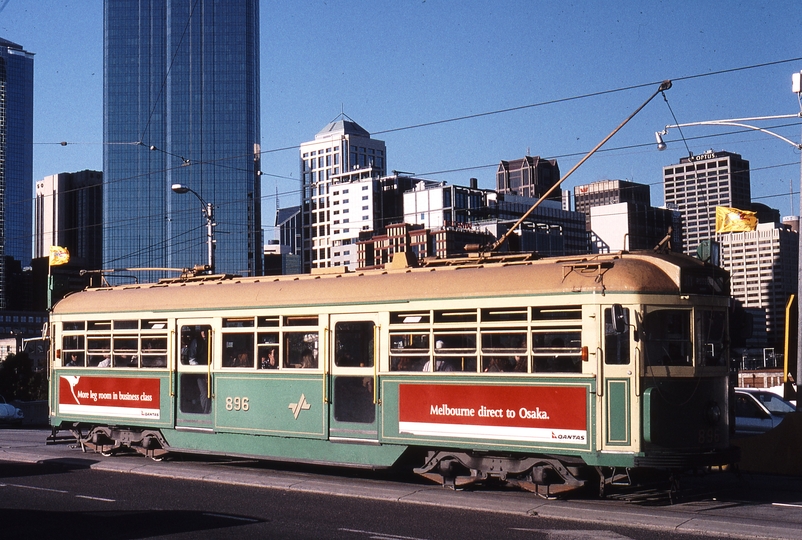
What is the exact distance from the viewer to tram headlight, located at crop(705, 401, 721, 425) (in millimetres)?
13797

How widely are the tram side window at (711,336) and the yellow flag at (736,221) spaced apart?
11.2 meters

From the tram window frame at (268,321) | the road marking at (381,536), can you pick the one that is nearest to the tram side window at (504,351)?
the road marking at (381,536)

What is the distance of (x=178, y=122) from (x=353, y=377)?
180034 mm

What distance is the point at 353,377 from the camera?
1634cm

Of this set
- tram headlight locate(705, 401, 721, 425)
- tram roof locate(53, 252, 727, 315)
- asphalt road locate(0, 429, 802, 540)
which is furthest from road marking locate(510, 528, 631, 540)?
tram roof locate(53, 252, 727, 315)

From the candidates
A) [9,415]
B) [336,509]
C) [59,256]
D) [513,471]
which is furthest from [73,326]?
[9,415]

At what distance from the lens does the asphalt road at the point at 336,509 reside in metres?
11.7

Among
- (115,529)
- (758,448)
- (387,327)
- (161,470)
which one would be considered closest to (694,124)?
(758,448)

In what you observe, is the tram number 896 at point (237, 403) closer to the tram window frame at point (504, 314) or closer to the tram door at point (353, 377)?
the tram door at point (353, 377)

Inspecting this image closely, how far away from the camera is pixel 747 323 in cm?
1495

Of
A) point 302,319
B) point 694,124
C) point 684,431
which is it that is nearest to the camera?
point 684,431

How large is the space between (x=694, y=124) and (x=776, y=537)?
1322 centimetres

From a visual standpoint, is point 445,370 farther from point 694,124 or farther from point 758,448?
point 694,124

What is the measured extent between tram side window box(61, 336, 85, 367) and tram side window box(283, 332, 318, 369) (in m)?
5.82
